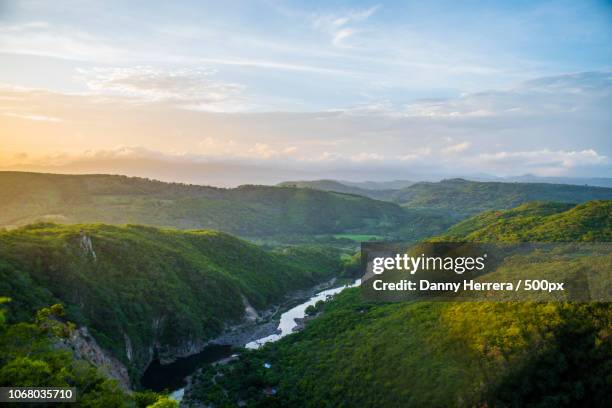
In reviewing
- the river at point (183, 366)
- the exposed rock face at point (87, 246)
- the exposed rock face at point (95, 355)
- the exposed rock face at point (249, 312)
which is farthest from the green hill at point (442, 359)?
the exposed rock face at point (87, 246)

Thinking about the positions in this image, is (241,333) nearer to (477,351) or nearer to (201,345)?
(201,345)

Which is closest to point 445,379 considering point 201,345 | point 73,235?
point 201,345

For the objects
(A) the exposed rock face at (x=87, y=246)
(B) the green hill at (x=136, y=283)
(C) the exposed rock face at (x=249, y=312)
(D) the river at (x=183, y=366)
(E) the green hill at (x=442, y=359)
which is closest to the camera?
(E) the green hill at (x=442, y=359)

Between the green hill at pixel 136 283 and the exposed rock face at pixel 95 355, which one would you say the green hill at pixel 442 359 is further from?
the green hill at pixel 136 283

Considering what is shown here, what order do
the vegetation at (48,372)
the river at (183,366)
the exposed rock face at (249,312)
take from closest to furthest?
1. the vegetation at (48,372)
2. the river at (183,366)
3. the exposed rock face at (249,312)

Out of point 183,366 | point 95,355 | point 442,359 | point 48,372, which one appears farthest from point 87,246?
point 442,359

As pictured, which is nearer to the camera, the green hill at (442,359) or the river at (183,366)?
the green hill at (442,359)

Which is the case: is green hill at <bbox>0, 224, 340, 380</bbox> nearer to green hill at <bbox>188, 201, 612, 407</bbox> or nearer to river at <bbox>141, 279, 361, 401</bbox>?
river at <bbox>141, 279, 361, 401</bbox>
